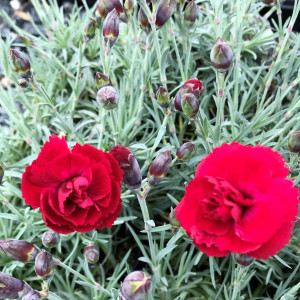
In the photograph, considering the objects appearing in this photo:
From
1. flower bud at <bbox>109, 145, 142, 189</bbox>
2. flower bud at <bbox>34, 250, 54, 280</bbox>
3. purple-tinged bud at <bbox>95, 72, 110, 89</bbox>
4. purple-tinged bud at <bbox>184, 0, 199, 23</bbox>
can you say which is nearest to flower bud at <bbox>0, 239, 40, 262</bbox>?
flower bud at <bbox>34, 250, 54, 280</bbox>

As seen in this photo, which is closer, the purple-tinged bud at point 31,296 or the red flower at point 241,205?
the red flower at point 241,205

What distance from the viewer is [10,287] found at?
0.60 meters

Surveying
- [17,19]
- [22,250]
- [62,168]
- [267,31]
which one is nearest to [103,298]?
[22,250]

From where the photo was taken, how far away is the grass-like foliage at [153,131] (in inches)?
32.6

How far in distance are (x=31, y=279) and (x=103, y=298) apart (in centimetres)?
18

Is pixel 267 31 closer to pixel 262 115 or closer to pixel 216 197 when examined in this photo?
pixel 262 115

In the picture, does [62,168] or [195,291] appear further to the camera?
[195,291]

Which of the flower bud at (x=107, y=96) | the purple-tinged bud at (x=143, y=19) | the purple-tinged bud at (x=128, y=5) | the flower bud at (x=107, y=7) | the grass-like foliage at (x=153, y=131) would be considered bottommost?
the grass-like foliage at (x=153, y=131)

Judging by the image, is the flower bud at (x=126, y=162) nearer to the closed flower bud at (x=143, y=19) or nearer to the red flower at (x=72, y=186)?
the red flower at (x=72, y=186)

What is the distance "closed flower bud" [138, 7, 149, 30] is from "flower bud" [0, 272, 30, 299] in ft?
1.73

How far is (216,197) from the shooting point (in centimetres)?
49

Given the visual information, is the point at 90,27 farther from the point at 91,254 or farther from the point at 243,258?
the point at 243,258

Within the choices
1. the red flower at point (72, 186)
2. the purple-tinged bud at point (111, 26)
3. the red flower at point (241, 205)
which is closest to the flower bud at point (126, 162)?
the red flower at point (72, 186)

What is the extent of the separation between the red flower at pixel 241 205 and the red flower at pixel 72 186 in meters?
0.12
